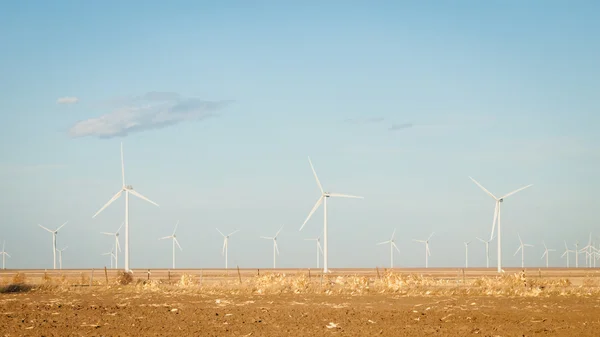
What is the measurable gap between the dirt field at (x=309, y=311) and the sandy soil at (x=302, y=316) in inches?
1.6

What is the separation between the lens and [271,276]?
5472 cm

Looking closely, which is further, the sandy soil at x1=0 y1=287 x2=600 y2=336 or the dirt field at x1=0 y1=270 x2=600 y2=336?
the dirt field at x1=0 y1=270 x2=600 y2=336

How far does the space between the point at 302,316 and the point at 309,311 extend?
197cm

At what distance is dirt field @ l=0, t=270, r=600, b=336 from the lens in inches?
1089

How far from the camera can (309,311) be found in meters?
34.0

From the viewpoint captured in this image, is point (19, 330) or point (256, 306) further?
point (256, 306)

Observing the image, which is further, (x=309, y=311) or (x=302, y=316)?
(x=309, y=311)

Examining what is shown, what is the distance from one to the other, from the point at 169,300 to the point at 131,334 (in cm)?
1501

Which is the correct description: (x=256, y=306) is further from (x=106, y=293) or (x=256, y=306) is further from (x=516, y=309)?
(x=106, y=293)

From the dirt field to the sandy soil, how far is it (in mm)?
41

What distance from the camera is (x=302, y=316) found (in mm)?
32031

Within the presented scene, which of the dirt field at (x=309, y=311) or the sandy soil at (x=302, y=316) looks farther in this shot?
the dirt field at (x=309, y=311)

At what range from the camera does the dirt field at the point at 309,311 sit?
27656 mm

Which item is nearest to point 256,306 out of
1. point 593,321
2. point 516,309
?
point 516,309
